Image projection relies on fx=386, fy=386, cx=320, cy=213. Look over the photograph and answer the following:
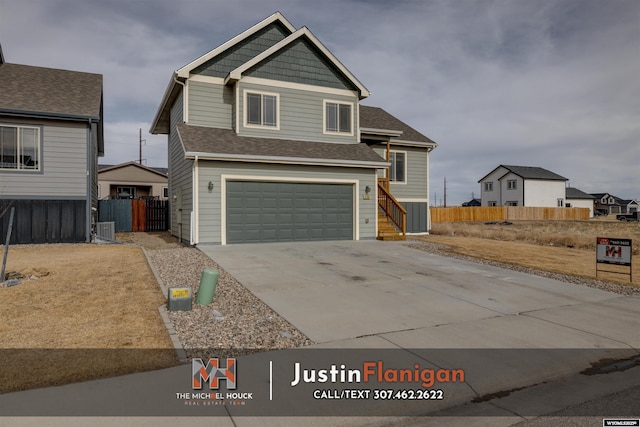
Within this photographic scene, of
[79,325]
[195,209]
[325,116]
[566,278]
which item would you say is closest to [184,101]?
[195,209]

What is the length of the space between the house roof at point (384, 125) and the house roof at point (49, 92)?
1227 cm

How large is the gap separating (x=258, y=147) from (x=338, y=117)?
4541 millimetres

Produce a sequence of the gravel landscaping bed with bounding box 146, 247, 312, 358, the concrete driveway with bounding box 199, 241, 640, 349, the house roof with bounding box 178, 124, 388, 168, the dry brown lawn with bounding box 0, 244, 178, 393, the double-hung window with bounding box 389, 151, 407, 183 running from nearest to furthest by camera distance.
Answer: the dry brown lawn with bounding box 0, 244, 178, 393, the gravel landscaping bed with bounding box 146, 247, 312, 358, the concrete driveway with bounding box 199, 241, 640, 349, the house roof with bounding box 178, 124, 388, 168, the double-hung window with bounding box 389, 151, 407, 183

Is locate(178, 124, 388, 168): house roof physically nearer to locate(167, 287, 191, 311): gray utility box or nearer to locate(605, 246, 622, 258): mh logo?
locate(167, 287, 191, 311): gray utility box

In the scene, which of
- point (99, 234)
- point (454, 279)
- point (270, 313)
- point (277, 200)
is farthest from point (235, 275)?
point (99, 234)

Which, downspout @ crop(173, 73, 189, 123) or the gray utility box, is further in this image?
downspout @ crop(173, 73, 189, 123)

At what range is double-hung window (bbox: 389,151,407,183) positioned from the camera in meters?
21.8

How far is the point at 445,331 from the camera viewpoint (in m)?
5.78

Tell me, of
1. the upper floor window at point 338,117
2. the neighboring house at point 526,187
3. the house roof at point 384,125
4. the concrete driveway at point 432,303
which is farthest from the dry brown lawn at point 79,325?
the neighboring house at point 526,187

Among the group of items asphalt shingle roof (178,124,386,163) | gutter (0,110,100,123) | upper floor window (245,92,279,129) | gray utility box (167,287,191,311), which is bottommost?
gray utility box (167,287,191,311)

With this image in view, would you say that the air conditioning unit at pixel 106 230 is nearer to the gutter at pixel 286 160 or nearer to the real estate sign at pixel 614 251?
the gutter at pixel 286 160

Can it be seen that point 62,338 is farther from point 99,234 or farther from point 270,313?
point 99,234

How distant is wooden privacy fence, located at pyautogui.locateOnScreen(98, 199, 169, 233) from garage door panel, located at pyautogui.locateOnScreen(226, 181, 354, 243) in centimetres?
1138

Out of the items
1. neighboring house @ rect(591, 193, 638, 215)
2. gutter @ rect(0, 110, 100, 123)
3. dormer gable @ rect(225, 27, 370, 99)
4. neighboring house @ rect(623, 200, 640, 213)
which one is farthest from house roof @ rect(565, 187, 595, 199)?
gutter @ rect(0, 110, 100, 123)
